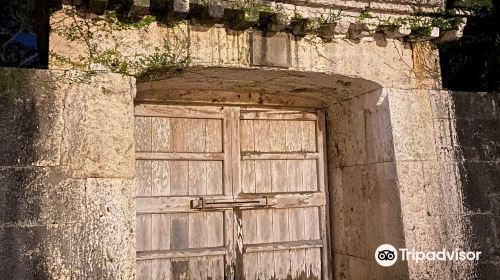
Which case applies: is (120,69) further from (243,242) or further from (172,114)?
(243,242)

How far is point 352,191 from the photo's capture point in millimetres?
3904

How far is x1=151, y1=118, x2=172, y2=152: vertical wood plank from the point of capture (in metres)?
3.62

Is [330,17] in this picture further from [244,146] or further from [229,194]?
[229,194]

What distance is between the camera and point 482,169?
347 cm

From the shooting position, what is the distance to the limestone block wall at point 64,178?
244 cm

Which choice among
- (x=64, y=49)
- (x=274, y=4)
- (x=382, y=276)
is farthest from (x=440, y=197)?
(x=64, y=49)

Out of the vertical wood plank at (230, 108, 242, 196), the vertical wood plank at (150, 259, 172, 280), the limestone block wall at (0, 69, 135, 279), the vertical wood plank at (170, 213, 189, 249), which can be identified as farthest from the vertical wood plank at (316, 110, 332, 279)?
the limestone block wall at (0, 69, 135, 279)

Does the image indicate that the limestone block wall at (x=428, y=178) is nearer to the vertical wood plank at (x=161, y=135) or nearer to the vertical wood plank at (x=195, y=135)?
the vertical wood plank at (x=195, y=135)

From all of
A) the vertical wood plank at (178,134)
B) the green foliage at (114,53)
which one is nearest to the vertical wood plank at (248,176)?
the vertical wood plank at (178,134)

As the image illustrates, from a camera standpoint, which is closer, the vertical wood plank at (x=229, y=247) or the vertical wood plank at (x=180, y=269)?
the vertical wood plank at (x=180, y=269)

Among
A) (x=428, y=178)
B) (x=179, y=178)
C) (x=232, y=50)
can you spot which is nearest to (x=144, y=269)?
(x=179, y=178)

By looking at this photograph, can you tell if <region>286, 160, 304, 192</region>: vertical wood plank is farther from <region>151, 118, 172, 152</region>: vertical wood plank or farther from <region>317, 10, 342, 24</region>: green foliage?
<region>317, 10, 342, 24</region>: green foliage

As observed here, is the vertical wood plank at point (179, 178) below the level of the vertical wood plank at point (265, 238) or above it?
above

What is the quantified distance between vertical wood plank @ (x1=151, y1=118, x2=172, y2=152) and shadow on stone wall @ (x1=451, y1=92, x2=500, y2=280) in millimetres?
2376
